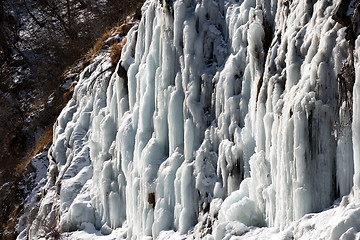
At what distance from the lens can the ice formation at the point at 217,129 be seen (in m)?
12.3

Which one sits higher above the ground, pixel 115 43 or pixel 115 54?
pixel 115 43

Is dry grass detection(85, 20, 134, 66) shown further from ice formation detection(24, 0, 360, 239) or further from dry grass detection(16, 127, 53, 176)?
dry grass detection(16, 127, 53, 176)

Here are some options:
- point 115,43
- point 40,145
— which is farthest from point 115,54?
point 40,145

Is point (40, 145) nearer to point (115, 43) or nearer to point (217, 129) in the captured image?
point (115, 43)

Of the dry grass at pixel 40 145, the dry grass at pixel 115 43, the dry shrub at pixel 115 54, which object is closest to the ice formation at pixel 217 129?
the dry shrub at pixel 115 54

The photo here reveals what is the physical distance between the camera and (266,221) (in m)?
14.1

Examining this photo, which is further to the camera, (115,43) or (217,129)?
(115,43)

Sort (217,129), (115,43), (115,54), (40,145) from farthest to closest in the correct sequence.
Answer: (40,145) → (115,43) → (115,54) → (217,129)

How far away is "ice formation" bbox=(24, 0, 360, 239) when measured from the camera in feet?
40.5

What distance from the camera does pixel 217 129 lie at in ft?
53.9

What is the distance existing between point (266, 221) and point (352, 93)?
340 cm

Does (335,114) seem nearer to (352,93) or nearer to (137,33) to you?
(352,93)

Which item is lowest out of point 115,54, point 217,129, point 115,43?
point 217,129

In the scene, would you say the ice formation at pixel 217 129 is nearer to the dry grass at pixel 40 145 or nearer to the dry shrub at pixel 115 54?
the dry shrub at pixel 115 54
